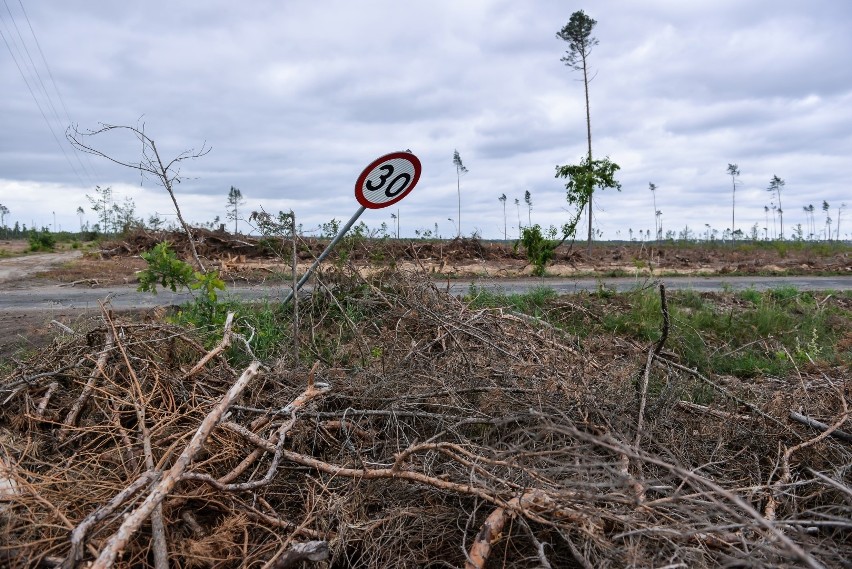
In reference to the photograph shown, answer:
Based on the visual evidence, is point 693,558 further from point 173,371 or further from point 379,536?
point 173,371

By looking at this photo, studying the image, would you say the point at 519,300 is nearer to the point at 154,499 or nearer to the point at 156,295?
the point at 156,295

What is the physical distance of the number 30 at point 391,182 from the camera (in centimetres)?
560

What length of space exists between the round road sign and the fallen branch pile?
1417 millimetres

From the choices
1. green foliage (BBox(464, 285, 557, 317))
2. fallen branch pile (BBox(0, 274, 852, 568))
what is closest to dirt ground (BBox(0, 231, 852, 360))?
green foliage (BBox(464, 285, 557, 317))

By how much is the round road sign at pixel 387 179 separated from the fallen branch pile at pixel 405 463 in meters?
1.42

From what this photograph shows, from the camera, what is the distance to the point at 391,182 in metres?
5.69

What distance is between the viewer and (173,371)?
412 cm

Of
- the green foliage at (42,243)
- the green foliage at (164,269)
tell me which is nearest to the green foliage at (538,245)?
the green foliage at (164,269)

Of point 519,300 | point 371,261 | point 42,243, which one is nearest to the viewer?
point 371,261

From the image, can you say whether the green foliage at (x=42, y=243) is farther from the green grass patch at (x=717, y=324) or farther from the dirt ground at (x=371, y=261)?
the green grass patch at (x=717, y=324)

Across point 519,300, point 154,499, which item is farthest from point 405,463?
point 519,300

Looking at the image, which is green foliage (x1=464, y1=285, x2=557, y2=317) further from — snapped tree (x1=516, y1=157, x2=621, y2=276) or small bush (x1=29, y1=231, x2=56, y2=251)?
small bush (x1=29, y1=231, x2=56, y2=251)

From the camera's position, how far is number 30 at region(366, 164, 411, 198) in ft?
18.4

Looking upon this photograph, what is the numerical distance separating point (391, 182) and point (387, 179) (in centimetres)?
5
